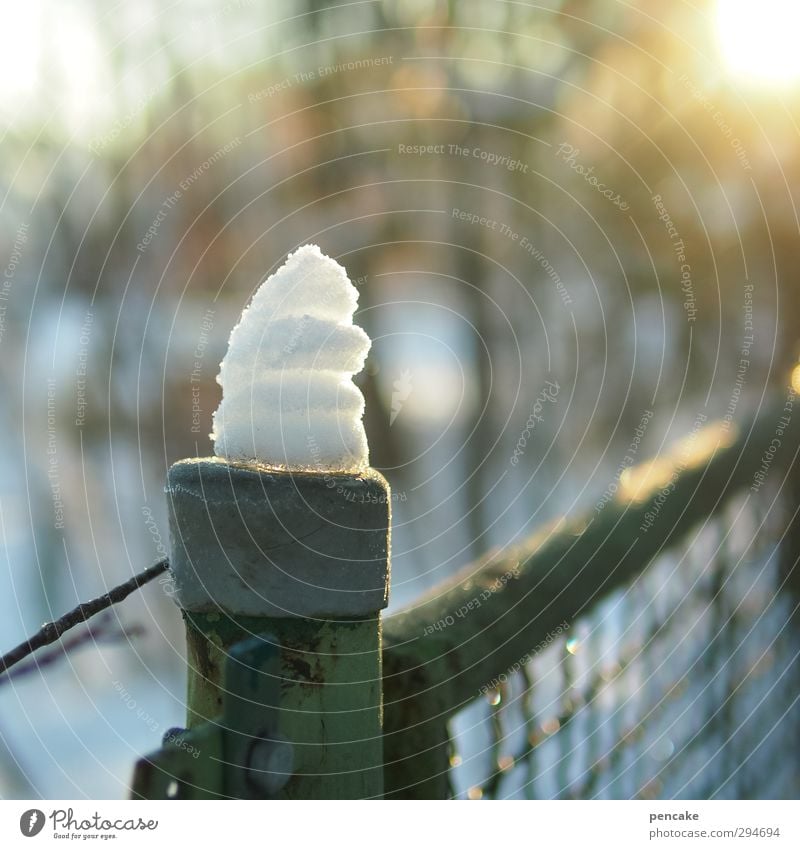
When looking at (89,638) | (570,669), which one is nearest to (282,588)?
(89,638)

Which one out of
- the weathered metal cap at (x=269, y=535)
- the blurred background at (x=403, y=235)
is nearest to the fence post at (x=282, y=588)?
the weathered metal cap at (x=269, y=535)

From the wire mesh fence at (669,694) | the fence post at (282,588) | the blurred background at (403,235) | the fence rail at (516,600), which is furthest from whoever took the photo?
the blurred background at (403,235)

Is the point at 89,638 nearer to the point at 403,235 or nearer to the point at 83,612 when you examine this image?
the point at 83,612

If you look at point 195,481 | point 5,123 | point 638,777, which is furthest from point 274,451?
point 5,123

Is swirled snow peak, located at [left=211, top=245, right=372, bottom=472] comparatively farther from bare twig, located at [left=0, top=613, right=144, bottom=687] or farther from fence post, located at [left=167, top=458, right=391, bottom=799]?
bare twig, located at [left=0, top=613, right=144, bottom=687]

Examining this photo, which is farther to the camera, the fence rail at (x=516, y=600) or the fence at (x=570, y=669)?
the fence rail at (x=516, y=600)

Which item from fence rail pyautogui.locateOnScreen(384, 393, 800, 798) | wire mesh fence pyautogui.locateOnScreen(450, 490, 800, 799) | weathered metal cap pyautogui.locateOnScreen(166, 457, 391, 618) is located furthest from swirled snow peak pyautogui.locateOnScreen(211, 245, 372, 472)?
wire mesh fence pyautogui.locateOnScreen(450, 490, 800, 799)

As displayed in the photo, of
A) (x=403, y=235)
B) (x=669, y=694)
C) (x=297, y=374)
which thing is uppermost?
(x=403, y=235)

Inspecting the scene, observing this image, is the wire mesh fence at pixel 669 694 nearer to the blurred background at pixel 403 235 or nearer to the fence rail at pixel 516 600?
the fence rail at pixel 516 600
